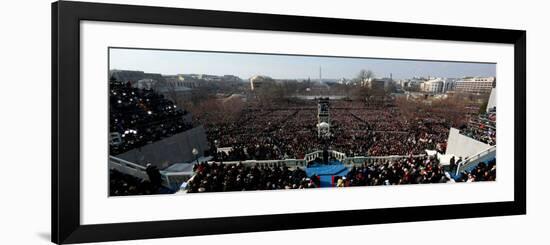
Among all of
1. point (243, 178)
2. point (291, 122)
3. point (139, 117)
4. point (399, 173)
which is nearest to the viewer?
point (139, 117)

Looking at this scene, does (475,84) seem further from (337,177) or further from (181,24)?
(181,24)

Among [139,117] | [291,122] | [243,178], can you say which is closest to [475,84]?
[291,122]

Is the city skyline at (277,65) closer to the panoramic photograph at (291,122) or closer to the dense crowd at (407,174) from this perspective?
the panoramic photograph at (291,122)

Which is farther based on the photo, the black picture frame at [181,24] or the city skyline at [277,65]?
the city skyline at [277,65]

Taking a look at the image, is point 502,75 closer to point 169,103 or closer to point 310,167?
point 310,167

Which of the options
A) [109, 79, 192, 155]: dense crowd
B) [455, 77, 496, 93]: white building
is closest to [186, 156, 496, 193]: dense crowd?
[109, 79, 192, 155]: dense crowd

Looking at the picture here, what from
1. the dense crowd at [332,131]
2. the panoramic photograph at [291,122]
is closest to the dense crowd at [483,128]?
the panoramic photograph at [291,122]

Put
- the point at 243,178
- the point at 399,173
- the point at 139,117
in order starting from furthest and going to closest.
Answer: the point at 399,173 → the point at 243,178 → the point at 139,117
